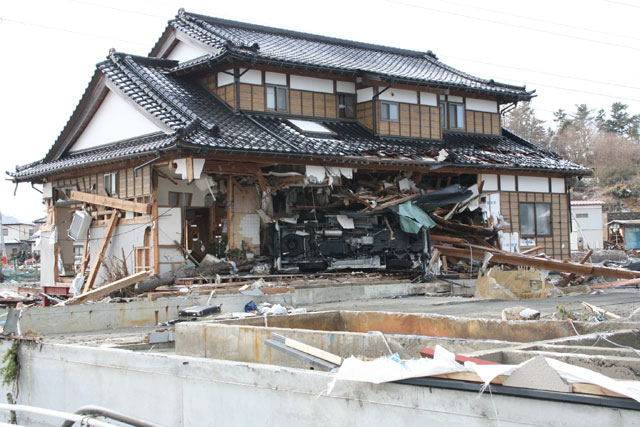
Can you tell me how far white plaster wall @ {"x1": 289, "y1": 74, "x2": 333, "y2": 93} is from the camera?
2280 cm

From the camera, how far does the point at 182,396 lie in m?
8.55

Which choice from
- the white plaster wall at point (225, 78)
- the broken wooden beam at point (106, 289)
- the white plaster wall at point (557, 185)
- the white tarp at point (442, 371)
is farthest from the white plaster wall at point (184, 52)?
the white tarp at point (442, 371)

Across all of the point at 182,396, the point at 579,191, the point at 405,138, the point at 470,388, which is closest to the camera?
the point at 470,388

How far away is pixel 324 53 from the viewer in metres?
25.8

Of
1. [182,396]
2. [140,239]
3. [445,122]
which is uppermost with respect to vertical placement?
[445,122]

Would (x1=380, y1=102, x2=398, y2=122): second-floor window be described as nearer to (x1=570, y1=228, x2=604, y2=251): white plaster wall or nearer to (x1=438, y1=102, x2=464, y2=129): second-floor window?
(x1=438, y1=102, x2=464, y2=129): second-floor window

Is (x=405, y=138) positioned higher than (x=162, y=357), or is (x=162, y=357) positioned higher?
(x=405, y=138)

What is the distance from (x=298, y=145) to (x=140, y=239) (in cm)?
516

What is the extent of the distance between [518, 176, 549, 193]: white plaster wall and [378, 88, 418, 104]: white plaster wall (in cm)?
489

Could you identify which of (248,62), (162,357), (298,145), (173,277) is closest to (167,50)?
(248,62)

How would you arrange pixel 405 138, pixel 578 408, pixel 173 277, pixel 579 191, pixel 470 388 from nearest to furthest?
pixel 578 408, pixel 470 388, pixel 173 277, pixel 405 138, pixel 579 191

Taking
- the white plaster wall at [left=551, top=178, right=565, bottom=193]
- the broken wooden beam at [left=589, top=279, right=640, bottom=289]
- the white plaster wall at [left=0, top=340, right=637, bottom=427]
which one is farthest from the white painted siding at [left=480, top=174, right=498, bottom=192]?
the white plaster wall at [left=0, top=340, right=637, bottom=427]

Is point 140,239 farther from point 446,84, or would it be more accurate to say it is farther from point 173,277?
point 446,84

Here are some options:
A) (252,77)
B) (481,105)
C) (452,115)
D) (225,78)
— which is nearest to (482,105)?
(481,105)
